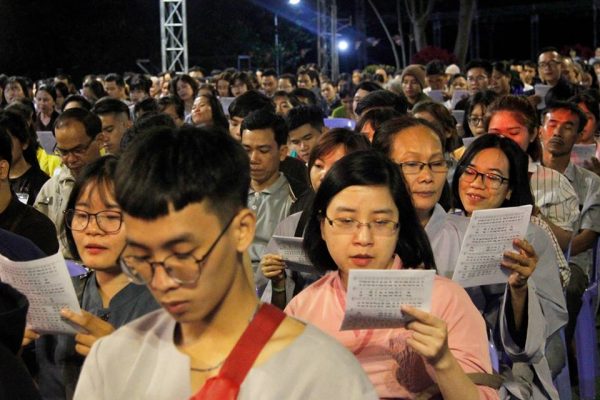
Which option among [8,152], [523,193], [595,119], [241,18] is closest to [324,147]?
[523,193]

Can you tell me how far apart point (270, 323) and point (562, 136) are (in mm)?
5068

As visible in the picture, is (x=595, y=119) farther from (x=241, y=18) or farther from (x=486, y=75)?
(x=241, y=18)

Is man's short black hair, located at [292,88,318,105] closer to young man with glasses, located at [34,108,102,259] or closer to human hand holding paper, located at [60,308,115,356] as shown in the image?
young man with glasses, located at [34,108,102,259]

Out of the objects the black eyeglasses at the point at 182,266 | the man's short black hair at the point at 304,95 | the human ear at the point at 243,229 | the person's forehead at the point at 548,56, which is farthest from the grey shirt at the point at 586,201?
the person's forehead at the point at 548,56

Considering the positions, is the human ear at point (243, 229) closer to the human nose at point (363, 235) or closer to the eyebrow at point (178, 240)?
the eyebrow at point (178, 240)

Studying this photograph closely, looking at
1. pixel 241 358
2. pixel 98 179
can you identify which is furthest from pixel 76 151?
pixel 241 358

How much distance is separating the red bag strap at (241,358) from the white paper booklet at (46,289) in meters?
1.28

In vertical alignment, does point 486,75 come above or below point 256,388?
above

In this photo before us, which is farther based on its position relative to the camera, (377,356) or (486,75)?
(486,75)

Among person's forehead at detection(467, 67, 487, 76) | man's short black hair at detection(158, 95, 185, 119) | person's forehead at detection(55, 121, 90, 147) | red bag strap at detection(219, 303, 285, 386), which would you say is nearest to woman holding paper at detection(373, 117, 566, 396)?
red bag strap at detection(219, 303, 285, 386)

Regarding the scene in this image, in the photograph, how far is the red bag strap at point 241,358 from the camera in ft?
6.27

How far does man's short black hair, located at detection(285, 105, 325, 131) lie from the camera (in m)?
7.29

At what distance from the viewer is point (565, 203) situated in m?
5.84

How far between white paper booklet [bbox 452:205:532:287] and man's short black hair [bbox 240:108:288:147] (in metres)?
2.63
